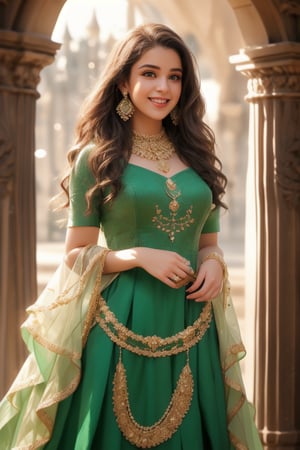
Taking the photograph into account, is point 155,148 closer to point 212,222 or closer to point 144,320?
point 212,222

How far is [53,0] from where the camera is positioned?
3.76 metres

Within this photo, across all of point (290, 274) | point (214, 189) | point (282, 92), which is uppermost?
point (282, 92)

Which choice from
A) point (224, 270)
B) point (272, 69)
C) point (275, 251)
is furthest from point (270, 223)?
point (224, 270)

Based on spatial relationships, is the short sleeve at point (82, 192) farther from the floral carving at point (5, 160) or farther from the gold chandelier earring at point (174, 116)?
the floral carving at point (5, 160)

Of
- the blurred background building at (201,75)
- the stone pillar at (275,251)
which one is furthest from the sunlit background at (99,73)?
the stone pillar at (275,251)

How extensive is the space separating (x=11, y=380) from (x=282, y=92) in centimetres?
147

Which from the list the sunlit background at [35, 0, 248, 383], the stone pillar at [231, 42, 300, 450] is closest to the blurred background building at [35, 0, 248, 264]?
the sunlit background at [35, 0, 248, 383]

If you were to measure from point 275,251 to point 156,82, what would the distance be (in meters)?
1.27

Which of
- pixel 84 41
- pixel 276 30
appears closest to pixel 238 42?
pixel 84 41

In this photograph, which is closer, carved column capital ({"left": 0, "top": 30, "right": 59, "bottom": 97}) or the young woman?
the young woman

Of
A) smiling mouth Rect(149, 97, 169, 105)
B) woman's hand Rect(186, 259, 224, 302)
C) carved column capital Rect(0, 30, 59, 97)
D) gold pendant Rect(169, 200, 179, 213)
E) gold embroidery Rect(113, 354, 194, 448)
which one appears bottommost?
gold embroidery Rect(113, 354, 194, 448)

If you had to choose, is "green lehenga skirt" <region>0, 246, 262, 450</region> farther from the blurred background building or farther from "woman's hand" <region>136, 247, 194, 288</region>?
the blurred background building

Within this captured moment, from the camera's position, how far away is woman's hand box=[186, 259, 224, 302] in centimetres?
326

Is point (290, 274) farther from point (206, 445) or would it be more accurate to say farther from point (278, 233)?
point (206, 445)
